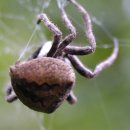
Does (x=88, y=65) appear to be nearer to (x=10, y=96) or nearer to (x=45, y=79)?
→ (x=10, y=96)

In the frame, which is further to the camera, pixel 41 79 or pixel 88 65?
pixel 88 65

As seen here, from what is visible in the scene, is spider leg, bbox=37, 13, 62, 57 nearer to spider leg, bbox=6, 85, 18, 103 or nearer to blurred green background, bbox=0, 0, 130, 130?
spider leg, bbox=6, 85, 18, 103

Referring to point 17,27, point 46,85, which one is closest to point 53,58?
point 46,85

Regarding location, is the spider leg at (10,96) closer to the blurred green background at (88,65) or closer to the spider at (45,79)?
the spider at (45,79)

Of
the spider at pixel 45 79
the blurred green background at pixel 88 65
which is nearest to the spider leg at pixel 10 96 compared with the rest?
the spider at pixel 45 79

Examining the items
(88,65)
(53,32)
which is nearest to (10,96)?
(53,32)

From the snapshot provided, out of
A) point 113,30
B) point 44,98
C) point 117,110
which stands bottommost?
point 117,110

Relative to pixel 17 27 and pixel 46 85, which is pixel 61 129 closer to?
pixel 17 27
